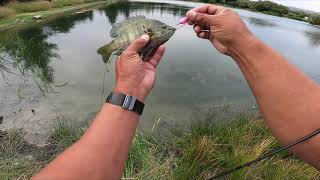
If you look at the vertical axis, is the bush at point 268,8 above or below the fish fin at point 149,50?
below

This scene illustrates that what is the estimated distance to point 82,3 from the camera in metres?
31.3

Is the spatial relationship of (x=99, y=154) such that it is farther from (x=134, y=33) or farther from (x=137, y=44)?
(x=134, y=33)

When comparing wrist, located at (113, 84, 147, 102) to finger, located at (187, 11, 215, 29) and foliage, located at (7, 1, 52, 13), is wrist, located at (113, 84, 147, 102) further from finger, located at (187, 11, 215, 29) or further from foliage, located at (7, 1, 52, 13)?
foliage, located at (7, 1, 52, 13)

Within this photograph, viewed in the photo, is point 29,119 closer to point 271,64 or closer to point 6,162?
point 6,162

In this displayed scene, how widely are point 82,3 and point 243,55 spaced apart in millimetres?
31491

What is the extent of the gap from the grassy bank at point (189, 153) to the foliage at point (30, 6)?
18.9m

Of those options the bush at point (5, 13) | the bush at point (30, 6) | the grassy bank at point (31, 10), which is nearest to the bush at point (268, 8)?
the grassy bank at point (31, 10)

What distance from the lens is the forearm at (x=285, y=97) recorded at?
5.17ft

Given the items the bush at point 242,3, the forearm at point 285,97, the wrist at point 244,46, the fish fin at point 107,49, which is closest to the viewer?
the forearm at point 285,97

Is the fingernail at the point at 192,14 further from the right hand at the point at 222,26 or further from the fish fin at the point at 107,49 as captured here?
the fish fin at the point at 107,49

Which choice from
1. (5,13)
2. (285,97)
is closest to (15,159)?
(285,97)

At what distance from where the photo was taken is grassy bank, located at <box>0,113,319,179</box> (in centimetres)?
438

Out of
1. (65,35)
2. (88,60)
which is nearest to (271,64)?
(88,60)

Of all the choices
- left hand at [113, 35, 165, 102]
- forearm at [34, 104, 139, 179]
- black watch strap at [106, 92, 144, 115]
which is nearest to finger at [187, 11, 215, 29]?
left hand at [113, 35, 165, 102]
